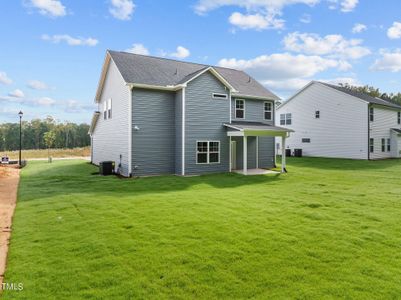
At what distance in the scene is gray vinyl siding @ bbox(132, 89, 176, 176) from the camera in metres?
15.2

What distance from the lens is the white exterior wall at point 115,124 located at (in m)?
15.8

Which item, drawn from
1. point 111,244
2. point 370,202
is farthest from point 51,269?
point 370,202

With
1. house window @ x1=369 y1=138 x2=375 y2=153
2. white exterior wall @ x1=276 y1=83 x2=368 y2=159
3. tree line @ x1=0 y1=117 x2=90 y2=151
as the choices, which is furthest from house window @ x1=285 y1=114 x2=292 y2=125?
tree line @ x1=0 y1=117 x2=90 y2=151

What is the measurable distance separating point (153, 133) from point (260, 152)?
818 centimetres

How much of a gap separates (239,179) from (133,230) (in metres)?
9.15

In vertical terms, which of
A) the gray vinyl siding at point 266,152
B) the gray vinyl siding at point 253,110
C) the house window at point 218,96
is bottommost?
the gray vinyl siding at point 266,152

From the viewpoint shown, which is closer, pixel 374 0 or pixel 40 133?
pixel 374 0

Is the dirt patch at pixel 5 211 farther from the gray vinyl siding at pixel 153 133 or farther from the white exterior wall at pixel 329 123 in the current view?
the white exterior wall at pixel 329 123

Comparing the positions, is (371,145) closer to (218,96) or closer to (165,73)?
(218,96)

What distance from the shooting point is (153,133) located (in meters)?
15.8

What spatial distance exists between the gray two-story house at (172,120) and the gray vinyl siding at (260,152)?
0.10 metres

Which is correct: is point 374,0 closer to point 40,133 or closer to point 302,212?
point 302,212

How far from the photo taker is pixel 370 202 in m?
8.79

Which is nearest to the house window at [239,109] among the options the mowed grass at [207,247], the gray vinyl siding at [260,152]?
the gray vinyl siding at [260,152]
